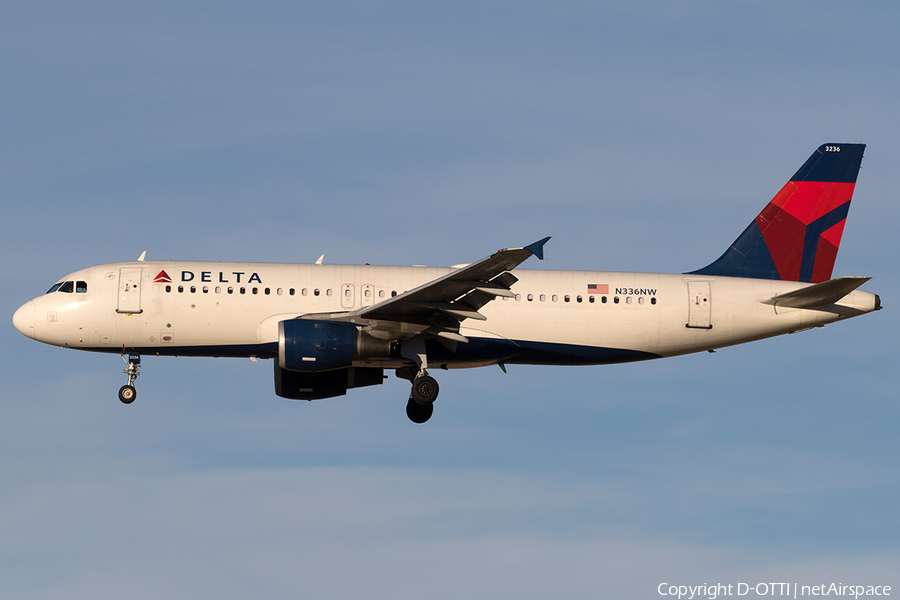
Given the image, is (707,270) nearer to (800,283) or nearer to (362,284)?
(800,283)

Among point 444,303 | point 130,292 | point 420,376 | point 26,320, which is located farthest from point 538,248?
point 26,320

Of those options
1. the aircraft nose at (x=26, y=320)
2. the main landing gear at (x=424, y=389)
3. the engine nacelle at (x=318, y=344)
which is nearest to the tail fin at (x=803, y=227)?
the main landing gear at (x=424, y=389)

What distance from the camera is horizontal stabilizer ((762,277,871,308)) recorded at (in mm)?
32938

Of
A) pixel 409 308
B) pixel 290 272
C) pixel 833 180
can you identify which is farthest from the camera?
pixel 833 180

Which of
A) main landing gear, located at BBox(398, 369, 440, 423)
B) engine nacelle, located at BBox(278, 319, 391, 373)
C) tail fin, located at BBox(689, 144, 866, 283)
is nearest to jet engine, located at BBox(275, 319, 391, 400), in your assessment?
engine nacelle, located at BBox(278, 319, 391, 373)

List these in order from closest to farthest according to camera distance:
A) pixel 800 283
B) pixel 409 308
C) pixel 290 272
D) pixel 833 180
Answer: pixel 409 308, pixel 290 272, pixel 800 283, pixel 833 180

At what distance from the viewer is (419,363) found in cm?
3312

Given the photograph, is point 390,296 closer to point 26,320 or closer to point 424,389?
point 424,389

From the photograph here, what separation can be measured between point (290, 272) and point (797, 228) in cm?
1711

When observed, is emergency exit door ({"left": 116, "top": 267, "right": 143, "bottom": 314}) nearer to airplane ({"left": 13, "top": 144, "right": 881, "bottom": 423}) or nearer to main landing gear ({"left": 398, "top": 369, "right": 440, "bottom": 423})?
airplane ({"left": 13, "top": 144, "right": 881, "bottom": 423})

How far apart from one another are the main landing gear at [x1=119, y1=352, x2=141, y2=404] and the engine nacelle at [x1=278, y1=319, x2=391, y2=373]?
16.5ft

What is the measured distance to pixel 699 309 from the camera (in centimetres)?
3506

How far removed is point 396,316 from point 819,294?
42.6 feet

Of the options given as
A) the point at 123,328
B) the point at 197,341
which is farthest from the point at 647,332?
the point at 123,328
